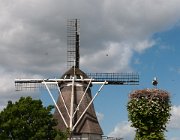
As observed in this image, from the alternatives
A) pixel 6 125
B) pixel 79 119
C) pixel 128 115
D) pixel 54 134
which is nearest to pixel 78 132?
pixel 79 119

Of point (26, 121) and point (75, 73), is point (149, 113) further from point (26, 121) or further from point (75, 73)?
point (75, 73)

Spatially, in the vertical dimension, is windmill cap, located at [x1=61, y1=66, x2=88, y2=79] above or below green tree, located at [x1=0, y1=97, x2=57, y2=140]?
above

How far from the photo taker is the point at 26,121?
60.4 meters

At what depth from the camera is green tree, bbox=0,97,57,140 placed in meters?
59.0

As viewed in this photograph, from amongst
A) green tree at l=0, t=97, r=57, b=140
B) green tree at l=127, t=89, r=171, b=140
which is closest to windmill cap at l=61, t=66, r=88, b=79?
green tree at l=0, t=97, r=57, b=140

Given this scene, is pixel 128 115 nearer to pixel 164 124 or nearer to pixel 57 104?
pixel 164 124

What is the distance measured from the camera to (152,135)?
38906mm

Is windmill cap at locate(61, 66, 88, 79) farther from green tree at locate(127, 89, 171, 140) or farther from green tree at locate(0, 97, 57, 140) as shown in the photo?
green tree at locate(127, 89, 171, 140)

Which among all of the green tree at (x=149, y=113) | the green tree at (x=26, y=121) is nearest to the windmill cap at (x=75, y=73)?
the green tree at (x=26, y=121)

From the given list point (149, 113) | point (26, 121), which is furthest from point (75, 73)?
point (149, 113)

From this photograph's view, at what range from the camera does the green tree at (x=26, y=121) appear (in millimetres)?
59000

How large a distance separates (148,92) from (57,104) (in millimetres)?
36290

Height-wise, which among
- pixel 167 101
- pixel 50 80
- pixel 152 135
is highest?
pixel 50 80

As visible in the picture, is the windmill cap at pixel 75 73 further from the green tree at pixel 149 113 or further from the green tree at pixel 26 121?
the green tree at pixel 149 113
